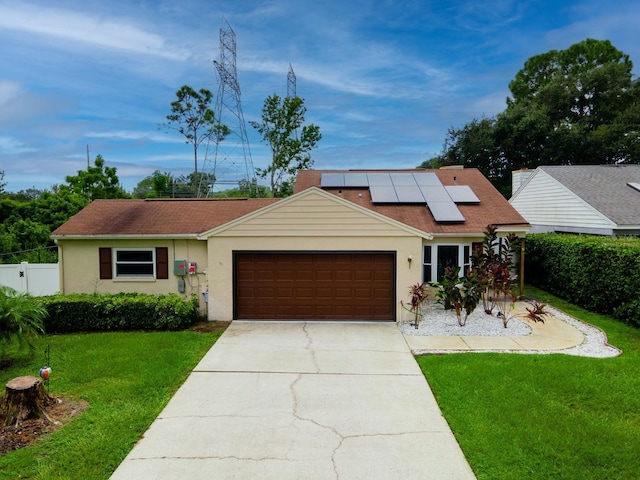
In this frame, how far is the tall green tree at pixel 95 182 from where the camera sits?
27828 millimetres

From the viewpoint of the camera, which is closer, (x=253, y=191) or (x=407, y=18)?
(x=407, y=18)

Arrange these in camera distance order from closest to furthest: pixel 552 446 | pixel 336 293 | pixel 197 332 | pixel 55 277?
pixel 552 446 → pixel 197 332 → pixel 336 293 → pixel 55 277

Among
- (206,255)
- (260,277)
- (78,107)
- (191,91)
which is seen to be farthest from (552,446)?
(191,91)

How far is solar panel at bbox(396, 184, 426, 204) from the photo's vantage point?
1513 cm

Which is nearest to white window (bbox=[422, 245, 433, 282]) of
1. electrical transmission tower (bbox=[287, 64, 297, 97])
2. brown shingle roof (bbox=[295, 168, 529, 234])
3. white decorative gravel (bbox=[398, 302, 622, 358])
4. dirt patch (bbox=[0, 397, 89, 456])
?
brown shingle roof (bbox=[295, 168, 529, 234])

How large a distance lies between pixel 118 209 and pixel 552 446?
14.0 metres

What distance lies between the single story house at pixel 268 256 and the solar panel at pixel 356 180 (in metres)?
4.22

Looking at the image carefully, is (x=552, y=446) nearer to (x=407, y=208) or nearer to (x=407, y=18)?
(x=407, y=208)

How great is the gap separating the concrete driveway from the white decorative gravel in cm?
196

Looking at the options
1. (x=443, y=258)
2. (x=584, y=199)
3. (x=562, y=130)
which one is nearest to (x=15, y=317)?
(x=443, y=258)

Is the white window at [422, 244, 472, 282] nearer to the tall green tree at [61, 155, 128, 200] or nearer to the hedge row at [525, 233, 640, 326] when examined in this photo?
the hedge row at [525, 233, 640, 326]

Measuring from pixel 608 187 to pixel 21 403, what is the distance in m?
21.9

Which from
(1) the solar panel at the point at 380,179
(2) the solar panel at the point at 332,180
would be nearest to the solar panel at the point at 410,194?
(1) the solar panel at the point at 380,179

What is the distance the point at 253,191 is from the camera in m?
29.4
